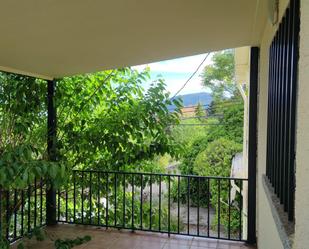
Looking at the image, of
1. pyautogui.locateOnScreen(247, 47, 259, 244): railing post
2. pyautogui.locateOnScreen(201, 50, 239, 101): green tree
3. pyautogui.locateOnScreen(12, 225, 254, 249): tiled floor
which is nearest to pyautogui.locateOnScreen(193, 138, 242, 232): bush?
pyautogui.locateOnScreen(201, 50, 239, 101): green tree

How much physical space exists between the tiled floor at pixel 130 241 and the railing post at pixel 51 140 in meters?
0.24

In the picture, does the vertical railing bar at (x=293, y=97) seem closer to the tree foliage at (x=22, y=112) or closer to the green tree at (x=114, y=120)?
the green tree at (x=114, y=120)

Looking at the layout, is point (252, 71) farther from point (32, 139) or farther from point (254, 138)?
point (32, 139)

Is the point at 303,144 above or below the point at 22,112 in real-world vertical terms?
below

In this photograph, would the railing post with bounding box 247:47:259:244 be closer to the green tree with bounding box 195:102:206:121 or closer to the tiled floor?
the tiled floor

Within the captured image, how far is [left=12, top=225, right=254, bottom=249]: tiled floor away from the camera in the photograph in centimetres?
322

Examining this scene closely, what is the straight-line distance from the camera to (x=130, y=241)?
133 inches

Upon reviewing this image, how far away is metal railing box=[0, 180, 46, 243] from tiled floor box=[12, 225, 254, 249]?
0.24m

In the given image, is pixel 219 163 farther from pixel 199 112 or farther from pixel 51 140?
pixel 51 140

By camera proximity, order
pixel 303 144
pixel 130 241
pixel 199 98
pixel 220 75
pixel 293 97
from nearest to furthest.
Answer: pixel 303 144 < pixel 293 97 < pixel 130 241 < pixel 199 98 < pixel 220 75

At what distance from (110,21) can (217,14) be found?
2.44 feet

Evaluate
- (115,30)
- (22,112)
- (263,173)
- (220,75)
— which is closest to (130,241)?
(263,173)

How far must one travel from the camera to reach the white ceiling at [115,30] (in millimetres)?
1874

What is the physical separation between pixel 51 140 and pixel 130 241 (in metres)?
1.53
